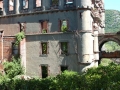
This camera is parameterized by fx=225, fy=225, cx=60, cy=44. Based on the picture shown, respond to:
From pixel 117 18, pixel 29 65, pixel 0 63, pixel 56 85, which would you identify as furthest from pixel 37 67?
pixel 117 18

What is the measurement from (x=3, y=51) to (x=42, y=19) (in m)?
7.13

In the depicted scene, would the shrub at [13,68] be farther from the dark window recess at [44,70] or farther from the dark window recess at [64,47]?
the dark window recess at [64,47]

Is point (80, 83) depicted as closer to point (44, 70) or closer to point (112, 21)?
point (44, 70)

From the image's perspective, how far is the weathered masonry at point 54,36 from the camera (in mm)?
25984

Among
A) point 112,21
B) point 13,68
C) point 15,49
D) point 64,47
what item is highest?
point 112,21

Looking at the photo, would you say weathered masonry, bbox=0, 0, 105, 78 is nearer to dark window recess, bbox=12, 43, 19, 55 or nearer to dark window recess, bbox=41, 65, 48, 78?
dark window recess, bbox=41, 65, 48, 78

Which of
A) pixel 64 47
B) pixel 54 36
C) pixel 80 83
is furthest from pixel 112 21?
pixel 80 83

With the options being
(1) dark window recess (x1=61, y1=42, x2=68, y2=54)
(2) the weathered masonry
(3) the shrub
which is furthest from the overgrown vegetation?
(3) the shrub

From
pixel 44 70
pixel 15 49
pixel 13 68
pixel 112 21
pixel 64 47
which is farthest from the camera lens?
pixel 112 21

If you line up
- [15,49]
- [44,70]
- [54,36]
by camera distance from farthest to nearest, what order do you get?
[15,49] → [44,70] → [54,36]

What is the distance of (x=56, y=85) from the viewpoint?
17.9 m

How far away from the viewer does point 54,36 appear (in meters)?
28.0

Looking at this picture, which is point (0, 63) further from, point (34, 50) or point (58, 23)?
point (58, 23)

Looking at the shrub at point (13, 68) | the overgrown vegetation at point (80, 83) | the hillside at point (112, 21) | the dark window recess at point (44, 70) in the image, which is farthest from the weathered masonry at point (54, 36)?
the hillside at point (112, 21)
